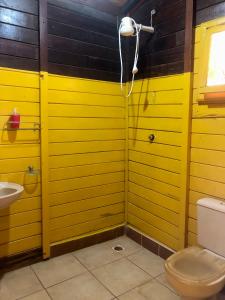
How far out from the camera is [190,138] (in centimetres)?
212

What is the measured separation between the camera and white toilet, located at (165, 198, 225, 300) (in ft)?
5.00

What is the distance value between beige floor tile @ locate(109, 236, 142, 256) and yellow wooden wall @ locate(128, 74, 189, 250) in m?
0.17

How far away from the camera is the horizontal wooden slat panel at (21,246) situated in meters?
2.19

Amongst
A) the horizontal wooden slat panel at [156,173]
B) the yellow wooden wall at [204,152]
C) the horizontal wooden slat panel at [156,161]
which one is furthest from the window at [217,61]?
the horizontal wooden slat panel at [156,173]

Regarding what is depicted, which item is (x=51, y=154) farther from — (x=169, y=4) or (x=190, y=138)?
(x=169, y=4)

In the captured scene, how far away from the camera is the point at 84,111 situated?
2.49 m

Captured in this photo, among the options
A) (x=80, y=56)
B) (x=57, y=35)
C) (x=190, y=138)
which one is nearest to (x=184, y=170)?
(x=190, y=138)

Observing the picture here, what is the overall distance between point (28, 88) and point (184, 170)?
1457mm

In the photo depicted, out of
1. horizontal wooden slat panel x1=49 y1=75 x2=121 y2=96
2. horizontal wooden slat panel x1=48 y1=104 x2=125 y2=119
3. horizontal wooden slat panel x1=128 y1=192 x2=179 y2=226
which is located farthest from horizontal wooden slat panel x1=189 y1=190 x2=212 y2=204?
horizontal wooden slat panel x1=49 y1=75 x2=121 y2=96

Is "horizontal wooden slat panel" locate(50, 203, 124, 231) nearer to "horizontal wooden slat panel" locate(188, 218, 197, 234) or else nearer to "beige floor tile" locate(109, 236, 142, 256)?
"beige floor tile" locate(109, 236, 142, 256)

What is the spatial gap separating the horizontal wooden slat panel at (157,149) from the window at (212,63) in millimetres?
498

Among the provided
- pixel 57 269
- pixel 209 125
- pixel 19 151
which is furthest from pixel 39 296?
pixel 209 125

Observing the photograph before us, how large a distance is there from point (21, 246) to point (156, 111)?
1.70 meters

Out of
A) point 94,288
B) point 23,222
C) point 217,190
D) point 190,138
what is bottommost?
point 94,288
